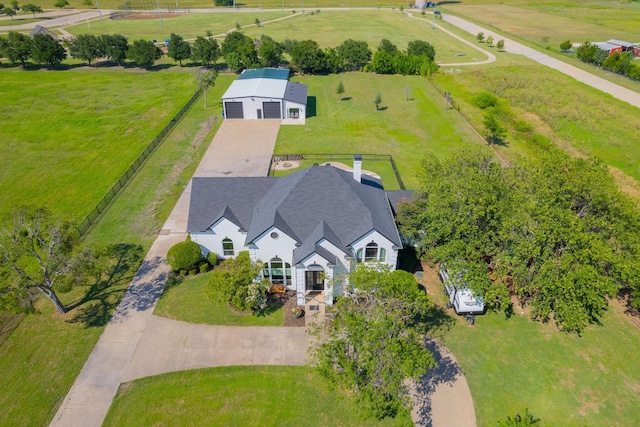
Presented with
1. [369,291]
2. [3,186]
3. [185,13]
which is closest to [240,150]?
[3,186]

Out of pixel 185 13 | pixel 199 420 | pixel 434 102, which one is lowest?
pixel 199 420

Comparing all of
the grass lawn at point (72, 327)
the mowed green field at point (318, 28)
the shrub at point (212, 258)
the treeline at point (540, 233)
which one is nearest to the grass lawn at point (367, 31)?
the mowed green field at point (318, 28)

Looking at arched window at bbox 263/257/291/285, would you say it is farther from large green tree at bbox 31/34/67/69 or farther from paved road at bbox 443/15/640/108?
large green tree at bbox 31/34/67/69

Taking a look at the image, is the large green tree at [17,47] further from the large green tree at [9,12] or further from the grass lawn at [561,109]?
the grass lawn at [561,109]

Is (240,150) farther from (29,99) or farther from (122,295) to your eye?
(29,99)

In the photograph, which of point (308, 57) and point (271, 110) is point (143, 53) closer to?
point (308, 57)
